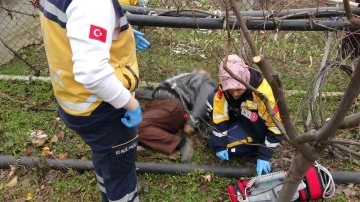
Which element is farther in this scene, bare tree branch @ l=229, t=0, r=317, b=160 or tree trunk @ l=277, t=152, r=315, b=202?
tree trunk @ l=277, t=152, r=315, b=202

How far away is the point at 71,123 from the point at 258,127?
1549mm

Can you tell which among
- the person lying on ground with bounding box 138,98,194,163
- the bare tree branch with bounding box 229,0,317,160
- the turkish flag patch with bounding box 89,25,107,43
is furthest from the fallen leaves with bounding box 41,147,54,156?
the bare tree branch with bounding box 229,0,317,160

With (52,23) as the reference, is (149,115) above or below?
below

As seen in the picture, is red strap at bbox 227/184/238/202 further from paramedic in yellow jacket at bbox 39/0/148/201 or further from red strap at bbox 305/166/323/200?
paramedic in yellow jacket at bbox 39/0/148/201

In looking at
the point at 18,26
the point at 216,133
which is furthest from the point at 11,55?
the point at 216,133

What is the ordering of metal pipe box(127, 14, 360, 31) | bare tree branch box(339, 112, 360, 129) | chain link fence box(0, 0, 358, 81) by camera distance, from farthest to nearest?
chain link fence box(0, 0, 358, 81) < metal pipe box(127, 14, 360, 31) < bare tree branch box(339, 112, 360, 129)

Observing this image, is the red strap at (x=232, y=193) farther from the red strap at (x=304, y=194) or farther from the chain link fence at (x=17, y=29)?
the chain link fence at (x=17, y=29)

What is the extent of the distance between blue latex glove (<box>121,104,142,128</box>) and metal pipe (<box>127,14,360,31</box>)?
43.9 inches

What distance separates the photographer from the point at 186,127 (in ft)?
12.2

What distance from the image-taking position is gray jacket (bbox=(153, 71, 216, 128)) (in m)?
3.72

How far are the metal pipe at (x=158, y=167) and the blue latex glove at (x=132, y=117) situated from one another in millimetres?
1129

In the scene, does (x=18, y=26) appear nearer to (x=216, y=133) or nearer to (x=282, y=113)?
(x=216, y=133)

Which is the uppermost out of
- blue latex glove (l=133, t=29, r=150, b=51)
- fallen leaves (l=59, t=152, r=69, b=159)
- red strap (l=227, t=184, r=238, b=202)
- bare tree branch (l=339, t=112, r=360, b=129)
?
bare tree branch (l=339, t=112, r=360, b=129)

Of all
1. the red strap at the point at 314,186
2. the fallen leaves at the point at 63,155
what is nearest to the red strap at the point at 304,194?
the red strap at the point at 314,186
